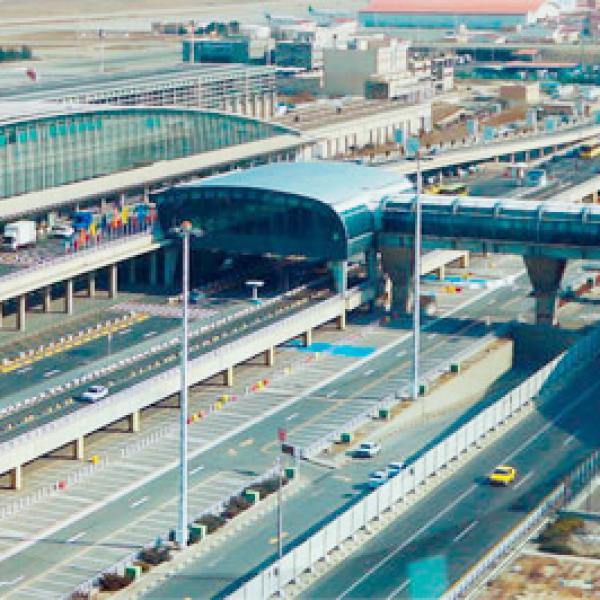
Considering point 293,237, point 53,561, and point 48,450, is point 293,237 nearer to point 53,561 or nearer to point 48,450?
point 48,450

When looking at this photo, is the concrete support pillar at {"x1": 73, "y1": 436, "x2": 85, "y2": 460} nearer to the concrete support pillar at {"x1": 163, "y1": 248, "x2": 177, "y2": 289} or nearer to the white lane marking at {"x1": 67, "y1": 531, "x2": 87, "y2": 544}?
the white lane marking at {"x1": 67, "y1": 531, "x2": 87, "y2": 544}

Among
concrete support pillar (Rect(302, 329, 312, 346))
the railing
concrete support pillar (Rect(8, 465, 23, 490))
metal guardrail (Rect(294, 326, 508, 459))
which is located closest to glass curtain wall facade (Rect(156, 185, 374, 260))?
concrete support pillar (Rect(302, 329, 312, 346))

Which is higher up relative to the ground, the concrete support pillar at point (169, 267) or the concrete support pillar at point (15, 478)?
the concrete support pillar at point (169, 267)

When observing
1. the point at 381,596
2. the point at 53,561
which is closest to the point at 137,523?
the point at 53,561

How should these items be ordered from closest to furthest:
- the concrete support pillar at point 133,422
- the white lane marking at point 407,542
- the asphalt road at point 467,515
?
1. the white lane marking at point 407,542
2. the asphalt road at point 467,515
3. the concrete support pillar at point 133,422

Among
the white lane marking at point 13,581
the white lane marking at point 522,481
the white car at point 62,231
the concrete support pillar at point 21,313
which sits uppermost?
the white car at point 62,231

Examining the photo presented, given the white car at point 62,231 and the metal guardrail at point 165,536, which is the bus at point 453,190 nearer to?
the white car at point 62,231

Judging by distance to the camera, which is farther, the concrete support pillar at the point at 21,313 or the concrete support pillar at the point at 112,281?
the concrete support pillar at the point at 112,281

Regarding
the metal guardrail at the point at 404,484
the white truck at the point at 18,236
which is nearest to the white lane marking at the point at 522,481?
the metal guardrail at the point at 404,484
